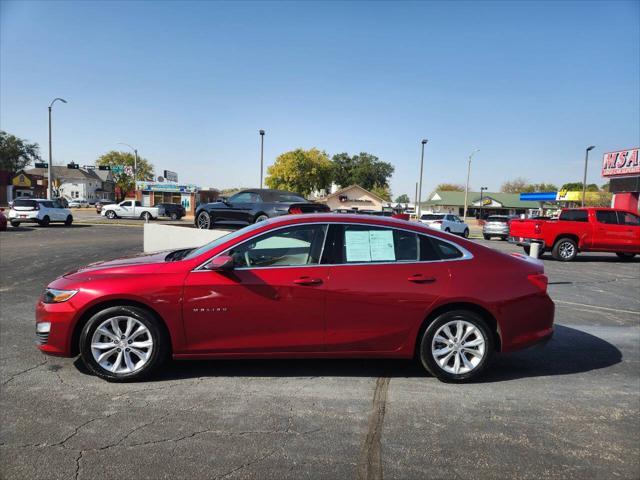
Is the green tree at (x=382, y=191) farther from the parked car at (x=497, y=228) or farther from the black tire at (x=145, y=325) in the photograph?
the black tire at (x=145, y=325)

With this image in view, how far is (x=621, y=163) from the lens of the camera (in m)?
31.8

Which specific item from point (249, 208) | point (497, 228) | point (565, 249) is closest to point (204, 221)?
point (249, 208)

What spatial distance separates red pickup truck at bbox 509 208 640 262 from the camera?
1387 centimetres

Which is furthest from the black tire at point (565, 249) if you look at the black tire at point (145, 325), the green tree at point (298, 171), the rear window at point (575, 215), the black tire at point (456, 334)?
the green tree at point (298, 171)

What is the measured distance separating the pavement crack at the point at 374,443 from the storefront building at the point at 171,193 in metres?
52.0

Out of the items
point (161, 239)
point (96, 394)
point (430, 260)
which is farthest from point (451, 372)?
point (161, 239)

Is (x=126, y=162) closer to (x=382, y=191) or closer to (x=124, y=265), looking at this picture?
(x=382, y=191)

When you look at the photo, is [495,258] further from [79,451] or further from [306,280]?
[79,451]

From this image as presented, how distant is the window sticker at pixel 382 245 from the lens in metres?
3.81

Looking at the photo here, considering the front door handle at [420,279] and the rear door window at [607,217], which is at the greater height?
the rear door window at [607,217]

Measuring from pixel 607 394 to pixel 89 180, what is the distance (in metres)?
112

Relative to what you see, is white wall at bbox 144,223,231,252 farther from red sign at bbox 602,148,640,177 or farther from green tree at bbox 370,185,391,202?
green tree at bbox 370,185,391,202

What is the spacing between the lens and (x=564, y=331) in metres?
5.56

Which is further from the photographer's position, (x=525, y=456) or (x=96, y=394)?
(x=96, y=394)
